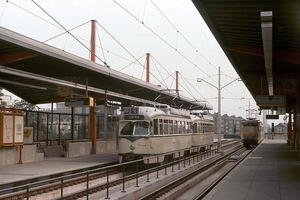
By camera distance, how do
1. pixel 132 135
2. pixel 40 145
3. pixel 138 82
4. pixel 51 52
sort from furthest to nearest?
pixel 138 82, pixel 40 145, pixel 132 135, pixel 51 52

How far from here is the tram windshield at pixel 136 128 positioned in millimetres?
22922

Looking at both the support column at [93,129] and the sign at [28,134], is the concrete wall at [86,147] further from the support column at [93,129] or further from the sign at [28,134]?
the sign at [28,134]

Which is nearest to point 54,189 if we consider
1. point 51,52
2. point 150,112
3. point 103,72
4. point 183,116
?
point 51,52

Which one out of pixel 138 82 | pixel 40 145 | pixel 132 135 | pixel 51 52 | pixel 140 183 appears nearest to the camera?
→ pixel 140 183

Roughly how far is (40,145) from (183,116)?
8.77 m

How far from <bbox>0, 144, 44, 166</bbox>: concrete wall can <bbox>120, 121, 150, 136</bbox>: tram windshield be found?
482 centimetres

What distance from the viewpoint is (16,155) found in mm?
23078

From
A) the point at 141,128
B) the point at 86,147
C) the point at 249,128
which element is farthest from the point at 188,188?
the point at 249,128

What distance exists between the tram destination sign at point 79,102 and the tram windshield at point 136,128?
2.58 meters

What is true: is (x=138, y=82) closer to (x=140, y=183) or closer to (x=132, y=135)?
(x=132, y=135)

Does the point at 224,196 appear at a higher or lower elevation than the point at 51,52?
lower

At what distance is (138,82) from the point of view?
101 feet

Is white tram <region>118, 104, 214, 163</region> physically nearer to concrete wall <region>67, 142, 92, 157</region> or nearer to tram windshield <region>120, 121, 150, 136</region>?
tram windshield <region>120, 121, 150, 136</region>

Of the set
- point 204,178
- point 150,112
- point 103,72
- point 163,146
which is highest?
point 103,72
